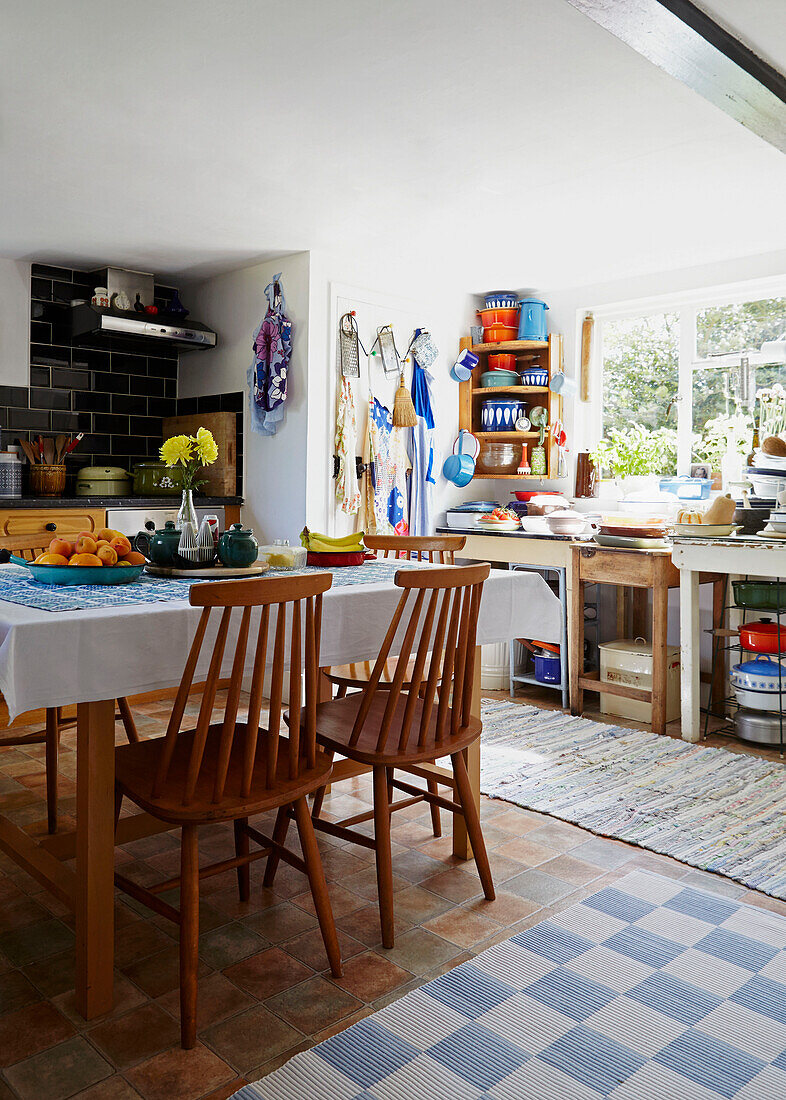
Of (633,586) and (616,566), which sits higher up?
(616,566)

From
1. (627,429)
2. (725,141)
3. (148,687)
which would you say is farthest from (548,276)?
(148,687)

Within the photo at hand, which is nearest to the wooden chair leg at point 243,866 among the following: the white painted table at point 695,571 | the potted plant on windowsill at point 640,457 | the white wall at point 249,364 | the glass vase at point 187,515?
the glass vase at point 187,515

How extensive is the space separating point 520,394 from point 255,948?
A: 405cm

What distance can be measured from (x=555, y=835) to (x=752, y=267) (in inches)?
128

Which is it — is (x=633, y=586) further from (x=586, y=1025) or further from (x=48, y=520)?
(x=48, y=520)

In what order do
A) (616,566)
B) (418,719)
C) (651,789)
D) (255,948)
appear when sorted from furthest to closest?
1. (616,566)
2. (651,789)
3. (418,719)
4. (255,948)

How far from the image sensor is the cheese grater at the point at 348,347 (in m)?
4.67

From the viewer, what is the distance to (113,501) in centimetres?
447

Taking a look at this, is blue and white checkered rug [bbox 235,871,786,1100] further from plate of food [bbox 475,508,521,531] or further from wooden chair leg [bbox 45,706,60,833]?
plate of food [bbox 475,508,521,531]

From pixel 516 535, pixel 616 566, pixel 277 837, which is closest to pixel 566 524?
pixel 516 535

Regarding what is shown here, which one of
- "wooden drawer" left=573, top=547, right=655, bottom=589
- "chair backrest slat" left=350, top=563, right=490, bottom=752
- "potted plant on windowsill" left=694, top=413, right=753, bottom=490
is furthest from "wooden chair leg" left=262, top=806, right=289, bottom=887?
"potted plant on windowsill" left=694, top=413, right=753, bottom=490

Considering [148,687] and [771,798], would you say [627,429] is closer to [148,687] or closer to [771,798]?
[771,798]

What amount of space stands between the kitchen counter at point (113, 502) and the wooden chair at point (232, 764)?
8.42ft

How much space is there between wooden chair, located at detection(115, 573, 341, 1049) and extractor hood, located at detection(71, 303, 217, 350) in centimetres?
315
